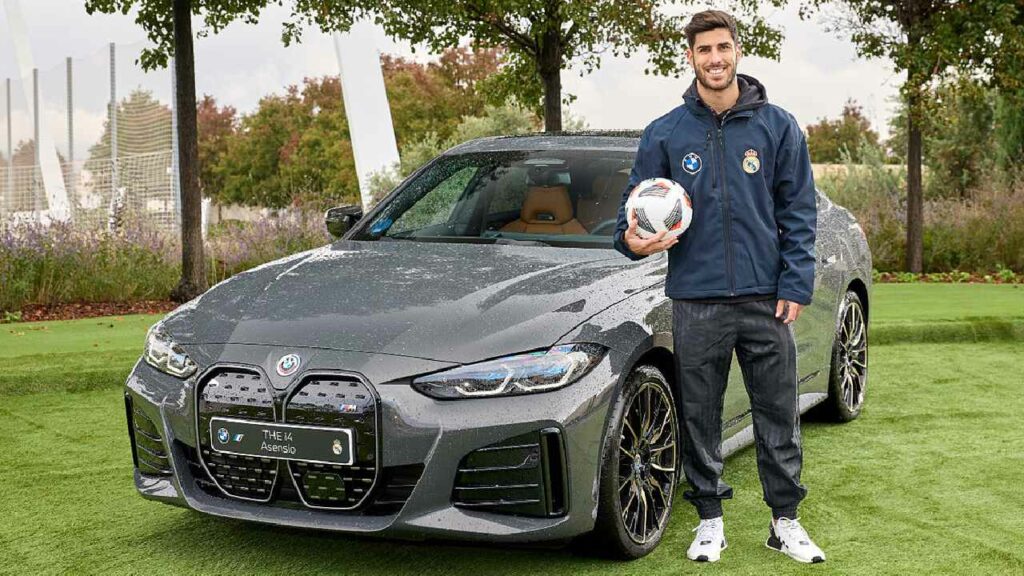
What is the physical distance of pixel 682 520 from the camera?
5121 millimetres

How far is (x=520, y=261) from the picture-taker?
5.05 m

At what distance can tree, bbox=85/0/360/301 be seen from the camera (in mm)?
14336

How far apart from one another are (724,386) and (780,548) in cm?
64

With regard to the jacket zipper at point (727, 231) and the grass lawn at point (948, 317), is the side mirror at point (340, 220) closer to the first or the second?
the jacket zipper at point (727, 231)

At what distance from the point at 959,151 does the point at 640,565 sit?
2602 centimetres

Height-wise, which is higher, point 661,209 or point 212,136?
point 212,136

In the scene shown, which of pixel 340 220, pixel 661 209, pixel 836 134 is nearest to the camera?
pixel 661 209

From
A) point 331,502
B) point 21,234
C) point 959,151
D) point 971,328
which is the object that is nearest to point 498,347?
point 331,502

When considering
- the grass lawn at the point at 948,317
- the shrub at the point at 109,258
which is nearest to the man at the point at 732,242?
the grass lawn at the point at 948,317

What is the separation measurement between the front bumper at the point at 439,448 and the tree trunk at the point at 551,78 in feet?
39.1

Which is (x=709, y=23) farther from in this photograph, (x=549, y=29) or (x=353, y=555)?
(x=549, y=29)

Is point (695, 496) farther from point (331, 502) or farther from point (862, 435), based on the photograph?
point (862, 435)

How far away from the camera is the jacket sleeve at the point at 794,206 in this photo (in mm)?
4414

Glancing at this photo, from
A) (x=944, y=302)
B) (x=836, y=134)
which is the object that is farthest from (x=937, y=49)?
(x=836, y=134)
